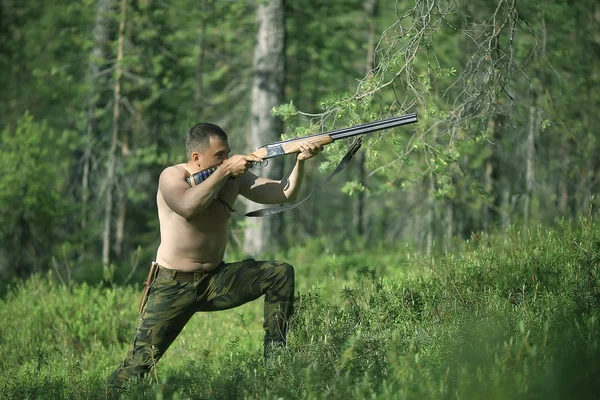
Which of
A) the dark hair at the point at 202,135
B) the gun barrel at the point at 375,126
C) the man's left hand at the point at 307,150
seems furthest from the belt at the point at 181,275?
the gun barrel at the point at 375,126

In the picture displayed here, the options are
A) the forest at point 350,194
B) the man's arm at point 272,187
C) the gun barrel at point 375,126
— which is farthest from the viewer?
the man's arm at point 272,187

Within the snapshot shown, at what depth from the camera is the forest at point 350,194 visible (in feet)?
16.5

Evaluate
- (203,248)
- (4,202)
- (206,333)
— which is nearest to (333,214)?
(4,202)

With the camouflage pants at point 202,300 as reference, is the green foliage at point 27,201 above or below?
above

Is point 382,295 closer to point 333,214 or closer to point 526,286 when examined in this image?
point 526,286

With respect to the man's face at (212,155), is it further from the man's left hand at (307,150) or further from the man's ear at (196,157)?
the man's left hand at (307,150)

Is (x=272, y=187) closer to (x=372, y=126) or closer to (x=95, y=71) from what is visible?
(x=372, y=126)

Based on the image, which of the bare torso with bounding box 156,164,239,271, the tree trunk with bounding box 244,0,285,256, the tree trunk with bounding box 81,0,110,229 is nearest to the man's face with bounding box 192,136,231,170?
the bare torso with bounding box 156,164,239,271

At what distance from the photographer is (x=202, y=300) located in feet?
20.0

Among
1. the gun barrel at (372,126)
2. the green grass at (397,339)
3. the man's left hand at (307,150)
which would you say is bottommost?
the green grass at (397,339)

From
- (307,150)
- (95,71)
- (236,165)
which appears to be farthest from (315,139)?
(95,71)

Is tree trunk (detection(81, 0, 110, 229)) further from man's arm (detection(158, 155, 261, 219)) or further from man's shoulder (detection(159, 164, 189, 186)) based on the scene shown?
man's arm (detection(158, 155, 261, 219))

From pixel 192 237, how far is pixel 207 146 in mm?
728

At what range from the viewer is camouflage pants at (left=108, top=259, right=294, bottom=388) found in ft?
19.4
